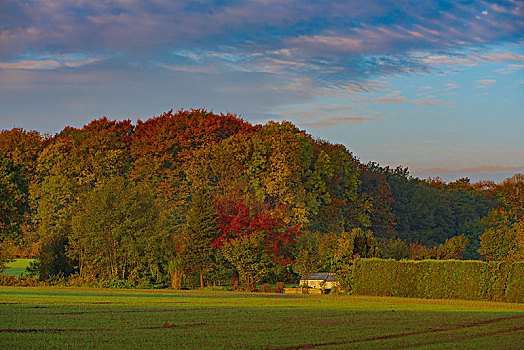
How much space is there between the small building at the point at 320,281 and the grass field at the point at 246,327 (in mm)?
16177

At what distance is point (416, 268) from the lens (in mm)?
35156

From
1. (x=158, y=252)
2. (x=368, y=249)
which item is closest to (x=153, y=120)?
(x=158, y=252)

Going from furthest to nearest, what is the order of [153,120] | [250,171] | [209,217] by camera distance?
[153,120] < [250,171] < [209,217]

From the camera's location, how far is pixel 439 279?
112ft

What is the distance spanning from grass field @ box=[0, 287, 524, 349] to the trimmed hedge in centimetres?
854

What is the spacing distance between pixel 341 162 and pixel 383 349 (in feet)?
171

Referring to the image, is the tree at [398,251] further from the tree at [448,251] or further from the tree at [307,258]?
the tree at [307,258]

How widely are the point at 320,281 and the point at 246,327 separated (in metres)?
24.9

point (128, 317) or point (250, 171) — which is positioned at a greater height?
point (250, 171)

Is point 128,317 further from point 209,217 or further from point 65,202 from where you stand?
point 65,202

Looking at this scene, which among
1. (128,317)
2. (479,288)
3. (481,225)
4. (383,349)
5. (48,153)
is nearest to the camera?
(383,349)

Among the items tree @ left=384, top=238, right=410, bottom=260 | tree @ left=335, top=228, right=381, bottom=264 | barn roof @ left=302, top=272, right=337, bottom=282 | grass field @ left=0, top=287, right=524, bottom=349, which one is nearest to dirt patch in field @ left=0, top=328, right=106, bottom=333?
grass field @ left=0, top=287, right=524, bottom=349

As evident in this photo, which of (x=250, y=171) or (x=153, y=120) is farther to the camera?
(x=153, y=120)

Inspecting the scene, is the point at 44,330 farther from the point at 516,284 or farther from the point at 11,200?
the point at 11,200
